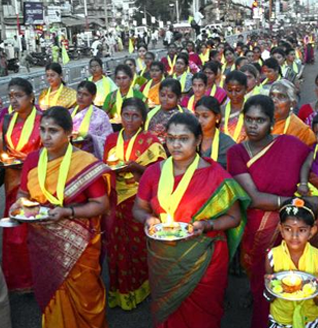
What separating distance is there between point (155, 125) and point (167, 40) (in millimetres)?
26750

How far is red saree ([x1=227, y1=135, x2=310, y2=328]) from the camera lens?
3.51m

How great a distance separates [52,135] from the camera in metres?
3.48

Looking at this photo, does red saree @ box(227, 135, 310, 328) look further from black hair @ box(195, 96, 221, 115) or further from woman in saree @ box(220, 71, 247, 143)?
woman in saree @ box(220, 71, 247, 143)

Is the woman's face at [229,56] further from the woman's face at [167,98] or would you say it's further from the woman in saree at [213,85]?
the woman's face at [167,98]

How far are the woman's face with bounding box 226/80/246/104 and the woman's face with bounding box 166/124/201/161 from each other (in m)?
2.48

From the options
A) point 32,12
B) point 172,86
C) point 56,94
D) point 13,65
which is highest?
point 32,12

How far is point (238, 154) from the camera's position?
143 inches

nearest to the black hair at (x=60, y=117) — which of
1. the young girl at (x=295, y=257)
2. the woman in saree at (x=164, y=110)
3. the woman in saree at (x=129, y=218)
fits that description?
the woman in saree at (x=129, y=218)

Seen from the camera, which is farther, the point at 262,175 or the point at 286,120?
the point at 286,120

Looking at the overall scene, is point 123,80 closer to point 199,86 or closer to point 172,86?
point 199,86

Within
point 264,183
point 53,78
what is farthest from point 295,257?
point 53,78

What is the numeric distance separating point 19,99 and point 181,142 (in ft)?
7.00

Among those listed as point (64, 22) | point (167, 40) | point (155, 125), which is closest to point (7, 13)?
point (64, 22)

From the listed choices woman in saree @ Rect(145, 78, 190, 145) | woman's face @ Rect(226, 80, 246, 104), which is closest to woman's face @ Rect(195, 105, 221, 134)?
woman in saree @ Rect(145, 78, 190, 145)
